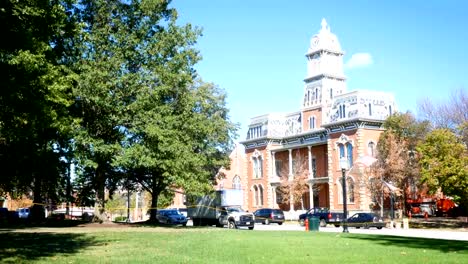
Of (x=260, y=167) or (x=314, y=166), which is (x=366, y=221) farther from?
(x=260, y=167)

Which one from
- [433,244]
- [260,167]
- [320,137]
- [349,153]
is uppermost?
[320,137]

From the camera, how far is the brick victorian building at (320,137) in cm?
5812

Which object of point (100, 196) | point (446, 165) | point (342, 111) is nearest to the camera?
point (100, 196)

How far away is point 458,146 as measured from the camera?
3803 centimetres

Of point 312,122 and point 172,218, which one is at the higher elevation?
point 312,122

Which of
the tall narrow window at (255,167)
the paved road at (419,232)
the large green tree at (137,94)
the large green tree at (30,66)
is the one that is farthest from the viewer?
the tall narrow window at (255,167)

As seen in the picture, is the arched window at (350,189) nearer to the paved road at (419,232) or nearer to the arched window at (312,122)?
the arched window at (312,122)

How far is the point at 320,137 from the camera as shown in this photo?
6512 centimetres

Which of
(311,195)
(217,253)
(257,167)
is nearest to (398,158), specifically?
(311,195)

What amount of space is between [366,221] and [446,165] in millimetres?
7218

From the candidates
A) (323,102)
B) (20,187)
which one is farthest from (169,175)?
(323,102)

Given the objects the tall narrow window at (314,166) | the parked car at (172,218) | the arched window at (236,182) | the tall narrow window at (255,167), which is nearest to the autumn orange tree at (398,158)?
the tall narrow window at (314,166)

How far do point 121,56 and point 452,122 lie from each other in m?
37.0

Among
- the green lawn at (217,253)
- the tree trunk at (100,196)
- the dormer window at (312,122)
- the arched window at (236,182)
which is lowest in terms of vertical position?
the green lawn at (217,253)
